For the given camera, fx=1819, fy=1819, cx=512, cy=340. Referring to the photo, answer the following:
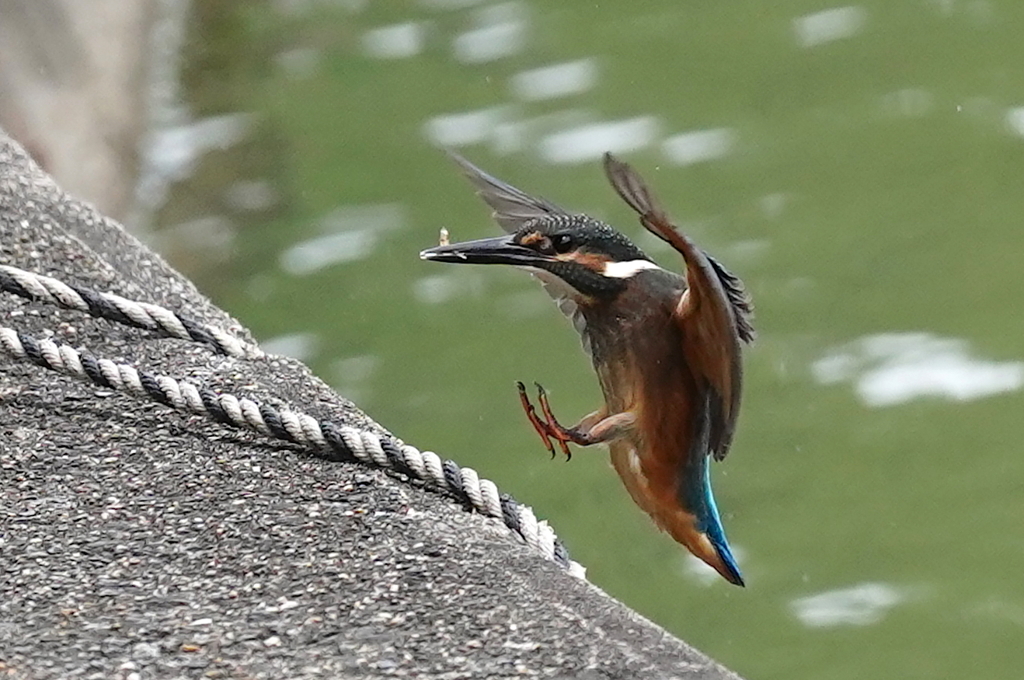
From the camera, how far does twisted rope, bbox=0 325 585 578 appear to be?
2.07m

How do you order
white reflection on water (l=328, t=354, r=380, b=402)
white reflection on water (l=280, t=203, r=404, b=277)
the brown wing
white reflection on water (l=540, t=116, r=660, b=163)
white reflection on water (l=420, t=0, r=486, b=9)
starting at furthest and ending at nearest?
white reflection on water (l=420, t=0, r=486, b=9) → white reflection on water (l=540, t=116, r=660, b=163) → white reflection on water (l=280, t=203, r=404, b=277) → white reflection on water (l=328, t=354, r=380, b=402) → the brown wing

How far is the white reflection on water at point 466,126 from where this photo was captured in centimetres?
568

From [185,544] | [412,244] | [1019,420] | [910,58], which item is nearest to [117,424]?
[185,544]

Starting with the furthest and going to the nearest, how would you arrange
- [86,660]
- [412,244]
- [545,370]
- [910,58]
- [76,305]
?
[910,58], [412,244], [545,370], [76,305], [86,660]

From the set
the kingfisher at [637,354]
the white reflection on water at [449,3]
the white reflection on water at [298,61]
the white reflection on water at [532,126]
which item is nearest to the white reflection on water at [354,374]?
the white reflection on water at [532,126]

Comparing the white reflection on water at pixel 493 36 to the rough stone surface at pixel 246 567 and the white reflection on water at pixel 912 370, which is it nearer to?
the white reflection on water at pixel 912 370

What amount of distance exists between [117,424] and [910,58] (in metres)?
4.21

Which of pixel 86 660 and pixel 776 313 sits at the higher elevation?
pixel 776 313

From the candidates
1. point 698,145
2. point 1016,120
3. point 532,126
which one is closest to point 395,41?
point 532,126

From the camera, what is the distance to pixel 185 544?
6.30 ft

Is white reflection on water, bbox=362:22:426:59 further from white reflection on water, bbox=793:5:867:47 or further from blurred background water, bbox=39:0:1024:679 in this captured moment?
white reflection on water, bbox=793:5:867:47

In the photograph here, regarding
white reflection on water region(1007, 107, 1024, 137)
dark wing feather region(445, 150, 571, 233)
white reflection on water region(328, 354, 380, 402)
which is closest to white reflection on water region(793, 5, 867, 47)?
white reflection on water region(1007, 107, 1024, 137)

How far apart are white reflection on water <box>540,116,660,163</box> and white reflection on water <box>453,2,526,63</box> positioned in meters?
0.72

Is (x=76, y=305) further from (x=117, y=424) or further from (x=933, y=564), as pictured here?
(x=933, y=564)
